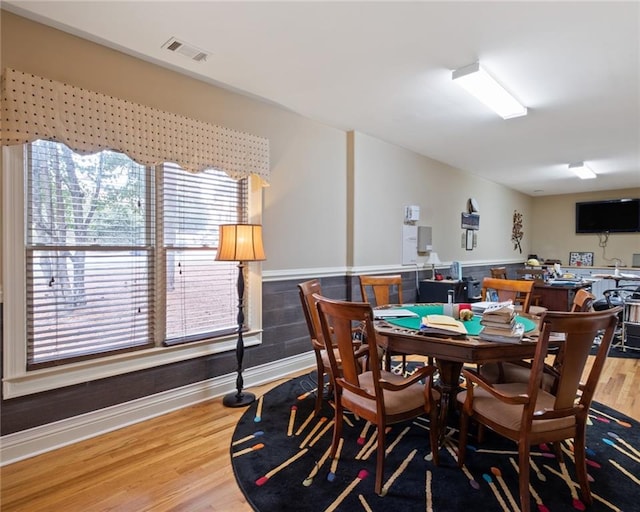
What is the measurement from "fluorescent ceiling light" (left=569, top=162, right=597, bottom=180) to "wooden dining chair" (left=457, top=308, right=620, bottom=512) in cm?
518

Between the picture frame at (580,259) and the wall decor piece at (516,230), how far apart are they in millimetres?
1192

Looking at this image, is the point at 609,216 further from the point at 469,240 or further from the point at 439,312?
the point at 439,312

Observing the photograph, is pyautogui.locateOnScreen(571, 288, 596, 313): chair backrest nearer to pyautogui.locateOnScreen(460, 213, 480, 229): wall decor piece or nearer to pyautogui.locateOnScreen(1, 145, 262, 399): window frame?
pyautogui.locateOnScreen(1, 145, 262, 399): window frame

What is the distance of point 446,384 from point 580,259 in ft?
25.5

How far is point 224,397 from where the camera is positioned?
3.02 m

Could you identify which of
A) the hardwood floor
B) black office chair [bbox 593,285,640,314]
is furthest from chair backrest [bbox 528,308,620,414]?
black office chair [bbox 593,285,640,314]

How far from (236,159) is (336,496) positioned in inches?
100

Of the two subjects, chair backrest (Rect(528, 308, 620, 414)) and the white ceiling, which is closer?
chair backrest (Rect(528, 308, 620, 414))

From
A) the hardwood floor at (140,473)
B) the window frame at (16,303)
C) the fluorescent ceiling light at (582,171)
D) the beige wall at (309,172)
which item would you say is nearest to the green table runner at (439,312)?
the hardwood floor at (140,473)

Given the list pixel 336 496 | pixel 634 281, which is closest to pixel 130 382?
pixel 336 496

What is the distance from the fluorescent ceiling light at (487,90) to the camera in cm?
267

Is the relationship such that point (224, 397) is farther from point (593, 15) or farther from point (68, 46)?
point (593, 15)

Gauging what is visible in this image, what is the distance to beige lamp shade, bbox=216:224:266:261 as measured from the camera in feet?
9.08

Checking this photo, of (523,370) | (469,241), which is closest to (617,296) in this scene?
(469,241)
